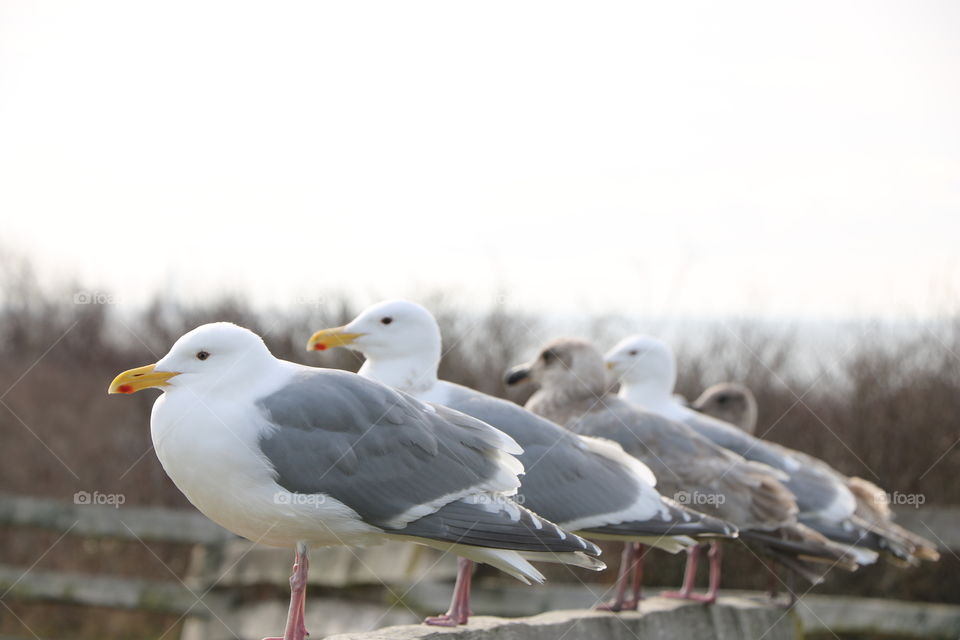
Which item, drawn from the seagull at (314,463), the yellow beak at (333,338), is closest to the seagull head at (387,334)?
the yellow beak at (333,338)

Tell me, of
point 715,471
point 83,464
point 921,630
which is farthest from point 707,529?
point 83,464

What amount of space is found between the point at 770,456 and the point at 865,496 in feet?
2.05

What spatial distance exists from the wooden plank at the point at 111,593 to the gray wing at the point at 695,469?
3.93 meters

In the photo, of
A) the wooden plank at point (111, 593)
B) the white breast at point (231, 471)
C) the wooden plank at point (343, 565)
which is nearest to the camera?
the white breast at point (231, 471)

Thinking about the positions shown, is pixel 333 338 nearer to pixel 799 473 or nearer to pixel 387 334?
pixel 387 334

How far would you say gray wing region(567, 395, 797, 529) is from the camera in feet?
16.6

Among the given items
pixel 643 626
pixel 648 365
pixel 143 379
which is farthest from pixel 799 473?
pixel 143 379

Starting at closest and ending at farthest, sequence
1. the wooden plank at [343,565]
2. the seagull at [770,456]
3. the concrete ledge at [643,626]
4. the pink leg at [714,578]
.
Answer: the concrete ledge at [643,626] → the pink leg at [714,578] → the seagull at [770,456] → the wooden plank at [343,565]

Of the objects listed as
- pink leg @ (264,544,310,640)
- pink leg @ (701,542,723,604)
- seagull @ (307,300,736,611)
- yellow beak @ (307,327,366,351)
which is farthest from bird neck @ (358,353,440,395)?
pink leg @ (701,542,723,604)

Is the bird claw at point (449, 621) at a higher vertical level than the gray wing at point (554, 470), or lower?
lower

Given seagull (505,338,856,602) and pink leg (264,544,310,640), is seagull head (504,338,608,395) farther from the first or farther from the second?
pink leg (264,544,310,640)

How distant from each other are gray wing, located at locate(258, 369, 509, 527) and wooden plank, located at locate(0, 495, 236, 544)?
4.77m

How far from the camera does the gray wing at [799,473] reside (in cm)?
580

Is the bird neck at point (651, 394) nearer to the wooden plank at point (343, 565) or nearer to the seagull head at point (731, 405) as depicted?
the seagull head at point (731, 405)
